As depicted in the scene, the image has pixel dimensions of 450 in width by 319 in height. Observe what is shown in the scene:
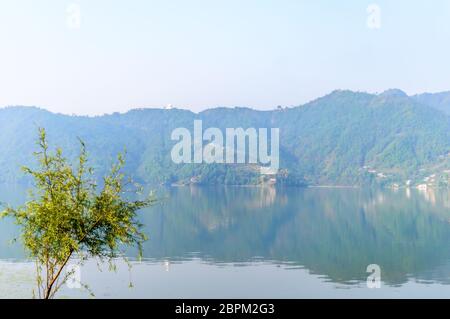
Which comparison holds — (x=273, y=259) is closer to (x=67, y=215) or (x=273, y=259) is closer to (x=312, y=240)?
(x=312, y=240)

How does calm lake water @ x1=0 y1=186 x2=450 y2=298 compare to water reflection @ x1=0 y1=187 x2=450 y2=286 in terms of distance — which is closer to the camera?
calm lake water @ x1=0 y1=186 x2=450 y2=298

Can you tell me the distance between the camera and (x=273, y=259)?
193ft

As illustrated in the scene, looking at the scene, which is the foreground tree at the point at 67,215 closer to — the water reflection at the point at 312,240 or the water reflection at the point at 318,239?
the water reflection at the point at 312,240

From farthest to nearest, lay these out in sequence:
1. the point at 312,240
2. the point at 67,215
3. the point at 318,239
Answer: the point at 318,239
the point at 312,240
the point at 67,215

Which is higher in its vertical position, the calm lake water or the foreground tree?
the foreground tree

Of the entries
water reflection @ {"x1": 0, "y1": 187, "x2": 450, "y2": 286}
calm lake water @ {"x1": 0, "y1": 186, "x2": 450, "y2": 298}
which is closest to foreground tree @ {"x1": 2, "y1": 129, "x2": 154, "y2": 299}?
calm lake water @ {"x1": 0, "y1": 186, "x2": 450, "y2": 298}

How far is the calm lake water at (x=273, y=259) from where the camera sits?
1637 inches

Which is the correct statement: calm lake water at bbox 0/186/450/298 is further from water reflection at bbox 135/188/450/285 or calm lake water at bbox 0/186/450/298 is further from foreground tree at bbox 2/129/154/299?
foreground tree at bbox 2/129/154/299

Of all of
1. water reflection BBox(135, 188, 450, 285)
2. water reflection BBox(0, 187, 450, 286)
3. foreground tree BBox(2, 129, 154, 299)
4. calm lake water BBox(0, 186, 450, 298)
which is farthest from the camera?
water reflection BBox(135, 188, 450, 285)

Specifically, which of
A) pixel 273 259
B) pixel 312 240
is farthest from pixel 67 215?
pixel 312 240

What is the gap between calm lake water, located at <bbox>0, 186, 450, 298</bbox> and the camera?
41.6 meters

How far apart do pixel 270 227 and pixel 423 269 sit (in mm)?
38392

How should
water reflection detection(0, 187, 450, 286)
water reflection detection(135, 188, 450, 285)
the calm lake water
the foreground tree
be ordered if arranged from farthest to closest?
water reflection detection(135, 188, 450, 285) → water reflection detection(0, 187, 450, 286) → the calm lake water → the foreground tree

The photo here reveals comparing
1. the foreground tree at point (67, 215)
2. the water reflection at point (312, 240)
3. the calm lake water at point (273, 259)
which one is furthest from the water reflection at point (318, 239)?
the foreground tree at point (67, 215)
